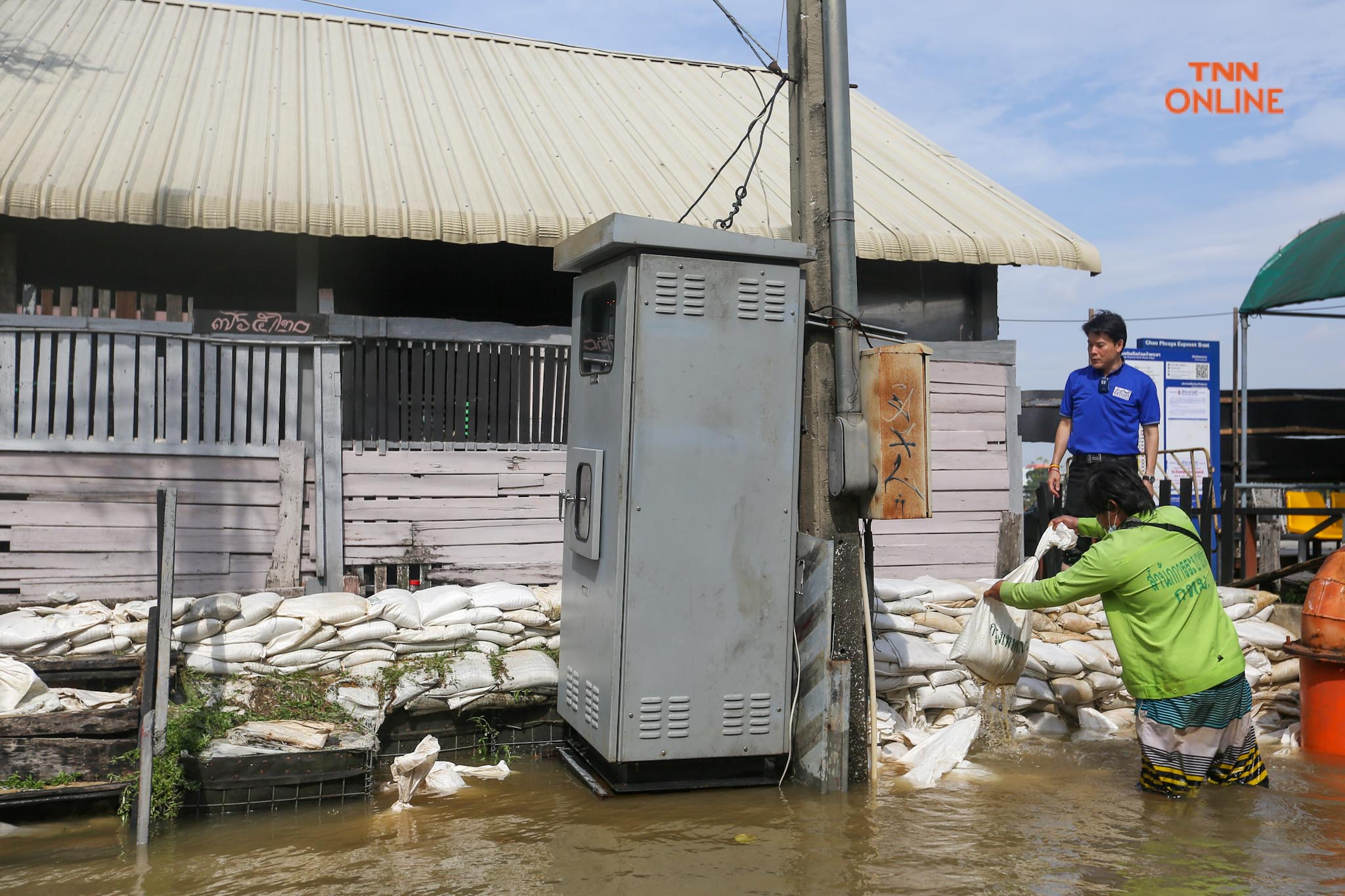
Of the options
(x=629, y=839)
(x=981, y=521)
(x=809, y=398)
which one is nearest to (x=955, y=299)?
(x=981, y=521)

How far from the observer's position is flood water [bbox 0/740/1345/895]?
3.88 metres

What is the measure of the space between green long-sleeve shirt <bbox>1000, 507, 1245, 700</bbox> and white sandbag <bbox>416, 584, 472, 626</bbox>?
124 inches

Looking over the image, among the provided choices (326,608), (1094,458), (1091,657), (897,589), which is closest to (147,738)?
(326,608)

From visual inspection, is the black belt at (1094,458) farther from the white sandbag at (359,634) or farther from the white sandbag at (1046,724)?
the white sandbag at (359,634)

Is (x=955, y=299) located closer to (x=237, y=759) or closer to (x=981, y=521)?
(x=981, y=521)

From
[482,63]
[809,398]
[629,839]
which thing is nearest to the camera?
[629,839]

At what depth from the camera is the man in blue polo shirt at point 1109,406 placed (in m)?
6.53

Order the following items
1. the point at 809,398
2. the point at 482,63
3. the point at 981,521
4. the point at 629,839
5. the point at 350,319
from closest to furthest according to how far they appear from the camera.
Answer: the point at 629,839
the point at 809,398
the point at 350,319
the point at 981,521
the point at 482,63

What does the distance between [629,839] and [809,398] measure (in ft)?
7.22

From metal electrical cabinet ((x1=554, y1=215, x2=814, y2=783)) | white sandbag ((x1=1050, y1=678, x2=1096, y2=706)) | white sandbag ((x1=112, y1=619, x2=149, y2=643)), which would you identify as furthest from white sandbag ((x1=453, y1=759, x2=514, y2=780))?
white sandbag ((x1=1050, y1=678, x2=1096, y2=706))

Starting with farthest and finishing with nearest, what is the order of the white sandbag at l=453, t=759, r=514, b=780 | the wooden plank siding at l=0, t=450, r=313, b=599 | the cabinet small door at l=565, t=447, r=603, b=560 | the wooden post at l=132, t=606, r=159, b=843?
the wooden plank siding at l=0, t=450, r=313, b=599
the white sandbag at l=453, t=759, r=514, b=780
the cabinet small door at l=565, t=447, r=603, b=560
the wooden post at l=132, t=606, r=159, b=843

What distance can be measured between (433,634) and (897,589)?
9.19 feet

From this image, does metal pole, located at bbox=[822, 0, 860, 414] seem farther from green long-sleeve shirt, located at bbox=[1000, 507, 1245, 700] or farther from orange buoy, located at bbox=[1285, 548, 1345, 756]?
orange buoy, located at bbox=[1285, 548, 1345, 756]

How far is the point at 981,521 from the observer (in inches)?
343
